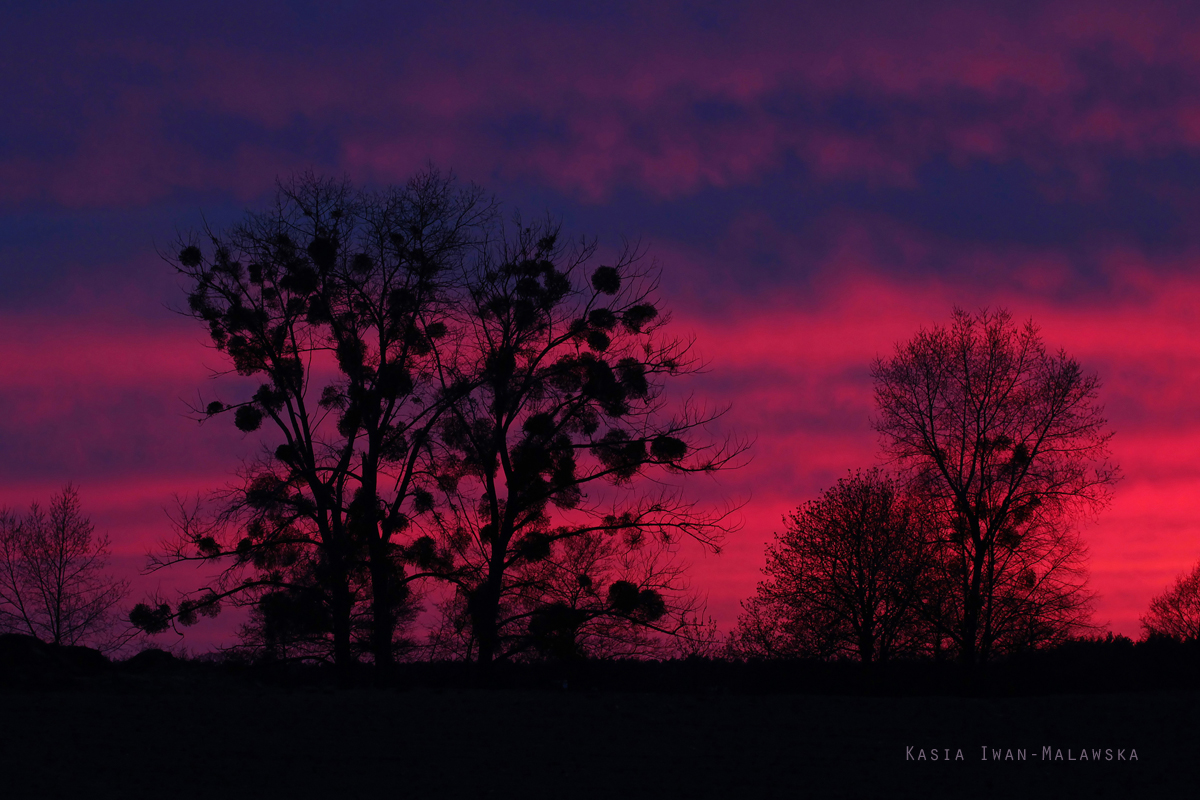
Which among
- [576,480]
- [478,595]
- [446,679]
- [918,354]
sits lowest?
[446,679]

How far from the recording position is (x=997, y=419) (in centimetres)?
3553

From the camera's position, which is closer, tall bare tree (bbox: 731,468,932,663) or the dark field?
the dark field

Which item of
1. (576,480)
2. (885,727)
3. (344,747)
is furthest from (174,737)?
(576,480)

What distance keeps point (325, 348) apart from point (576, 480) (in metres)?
7.88

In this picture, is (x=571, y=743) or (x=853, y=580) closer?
(x=571, y=743)

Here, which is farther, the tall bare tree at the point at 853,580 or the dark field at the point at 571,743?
the tall bare tree at the point at 853,580

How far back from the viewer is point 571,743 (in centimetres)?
1642

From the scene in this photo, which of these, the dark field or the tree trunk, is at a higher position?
the tree trunk

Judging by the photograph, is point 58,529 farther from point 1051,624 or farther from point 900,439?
point 1051,624

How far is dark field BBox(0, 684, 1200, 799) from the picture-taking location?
14383 mm

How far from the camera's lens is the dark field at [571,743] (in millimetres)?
14383

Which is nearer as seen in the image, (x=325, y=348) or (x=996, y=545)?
(x=325, y=348)

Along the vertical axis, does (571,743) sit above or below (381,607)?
below

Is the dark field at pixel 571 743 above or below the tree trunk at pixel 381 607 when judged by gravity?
below
